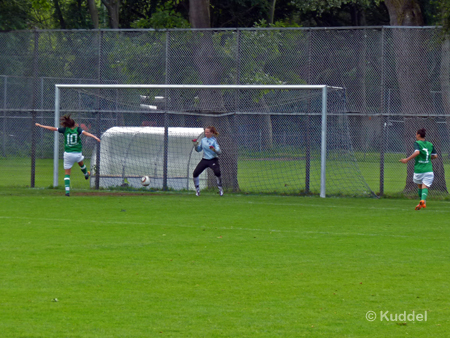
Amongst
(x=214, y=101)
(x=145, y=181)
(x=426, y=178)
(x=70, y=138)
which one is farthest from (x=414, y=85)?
(x=70, y=138)

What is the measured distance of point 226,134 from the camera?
18844 mm

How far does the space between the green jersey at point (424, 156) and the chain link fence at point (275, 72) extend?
2339 mm

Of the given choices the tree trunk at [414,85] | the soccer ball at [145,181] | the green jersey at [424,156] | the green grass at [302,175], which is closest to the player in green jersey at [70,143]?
the soccer ball at [145,181]

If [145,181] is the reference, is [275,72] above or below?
above

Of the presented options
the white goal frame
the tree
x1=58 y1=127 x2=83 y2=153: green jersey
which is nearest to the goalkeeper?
the tree

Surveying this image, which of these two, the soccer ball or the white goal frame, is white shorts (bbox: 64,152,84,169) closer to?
the white goal frame

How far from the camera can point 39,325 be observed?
18.6ft

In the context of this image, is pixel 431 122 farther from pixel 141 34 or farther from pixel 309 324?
pixel 309 324

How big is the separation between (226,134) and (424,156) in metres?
5.82

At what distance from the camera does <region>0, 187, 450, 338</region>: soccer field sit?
5797mm

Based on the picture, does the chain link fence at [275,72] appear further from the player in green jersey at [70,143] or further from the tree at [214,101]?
the player in green jersey at [70,143]

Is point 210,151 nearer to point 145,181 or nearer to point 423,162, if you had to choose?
point 145,181

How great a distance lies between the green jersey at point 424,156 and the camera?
48.6ft

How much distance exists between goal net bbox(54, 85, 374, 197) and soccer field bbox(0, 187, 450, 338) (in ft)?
12.4
